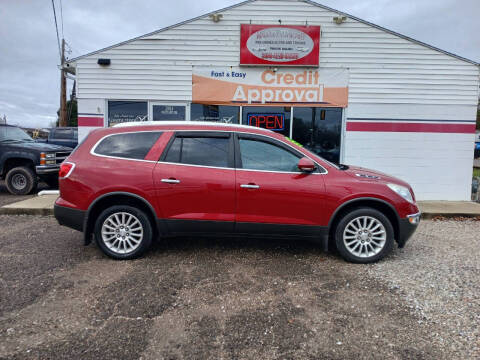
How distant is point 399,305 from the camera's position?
3.04 m

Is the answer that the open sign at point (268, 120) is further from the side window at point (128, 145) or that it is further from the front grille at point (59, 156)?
the front grille at point (59, 156)

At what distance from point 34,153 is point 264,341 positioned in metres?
8.63

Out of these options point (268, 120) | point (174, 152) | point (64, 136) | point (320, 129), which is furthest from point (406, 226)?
point (64, 136)

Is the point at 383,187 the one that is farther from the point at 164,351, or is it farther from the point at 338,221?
the point at 164,351

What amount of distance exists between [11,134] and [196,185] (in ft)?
26.8

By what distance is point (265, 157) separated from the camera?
159 inches

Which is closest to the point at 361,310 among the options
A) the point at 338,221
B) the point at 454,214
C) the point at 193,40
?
the point at 338,221

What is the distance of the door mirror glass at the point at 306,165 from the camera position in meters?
3.85

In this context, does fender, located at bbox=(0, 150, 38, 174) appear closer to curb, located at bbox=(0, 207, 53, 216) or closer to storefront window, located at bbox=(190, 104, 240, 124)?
curb, located at bbox=(0, 207, 53, 216)

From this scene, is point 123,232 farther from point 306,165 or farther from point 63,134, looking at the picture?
point 63,134

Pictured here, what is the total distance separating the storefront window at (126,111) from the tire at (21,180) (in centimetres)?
277

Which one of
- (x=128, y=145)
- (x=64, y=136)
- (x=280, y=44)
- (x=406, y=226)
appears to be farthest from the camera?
A: (x=64, y=136)

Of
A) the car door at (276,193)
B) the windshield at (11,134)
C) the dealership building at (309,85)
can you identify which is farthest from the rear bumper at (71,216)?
the windshield at (11,134)

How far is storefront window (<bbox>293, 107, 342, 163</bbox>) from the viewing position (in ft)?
26.6
